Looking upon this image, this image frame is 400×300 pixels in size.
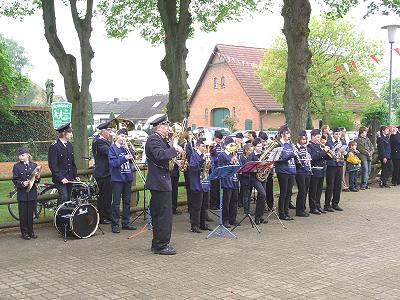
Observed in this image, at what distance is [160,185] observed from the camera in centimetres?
833

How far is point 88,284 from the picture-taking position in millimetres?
6680

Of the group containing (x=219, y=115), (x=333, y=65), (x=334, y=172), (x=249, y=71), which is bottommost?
(x=334, y=172)

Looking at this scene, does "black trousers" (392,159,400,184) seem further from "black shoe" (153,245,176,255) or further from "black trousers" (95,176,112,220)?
"black shoe" (153,245,176,255)

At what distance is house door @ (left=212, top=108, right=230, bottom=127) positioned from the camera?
48969mm

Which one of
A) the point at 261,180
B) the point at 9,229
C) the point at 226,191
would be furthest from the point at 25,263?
the point at 261,180

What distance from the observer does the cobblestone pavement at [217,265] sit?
638 centimetres

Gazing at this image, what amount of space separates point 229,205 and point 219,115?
3989 cm

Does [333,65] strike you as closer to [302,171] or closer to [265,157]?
[302,171]

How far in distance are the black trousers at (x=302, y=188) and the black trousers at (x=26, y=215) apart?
5.61 meters

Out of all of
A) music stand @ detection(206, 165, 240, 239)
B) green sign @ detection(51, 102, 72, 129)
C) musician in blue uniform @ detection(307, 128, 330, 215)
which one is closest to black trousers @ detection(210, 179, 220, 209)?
music stand @ detection(206, 165, 240, 239)

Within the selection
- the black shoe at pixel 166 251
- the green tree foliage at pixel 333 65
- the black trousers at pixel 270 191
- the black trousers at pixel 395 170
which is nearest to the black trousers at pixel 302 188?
the black trousers at pixel 270 191

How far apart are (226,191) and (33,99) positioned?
104330 millimetres

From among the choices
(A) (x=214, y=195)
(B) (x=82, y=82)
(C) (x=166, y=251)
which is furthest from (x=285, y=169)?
(B) (x=82, y=82)

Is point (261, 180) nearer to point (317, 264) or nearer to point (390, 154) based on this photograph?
point (317, 264)
